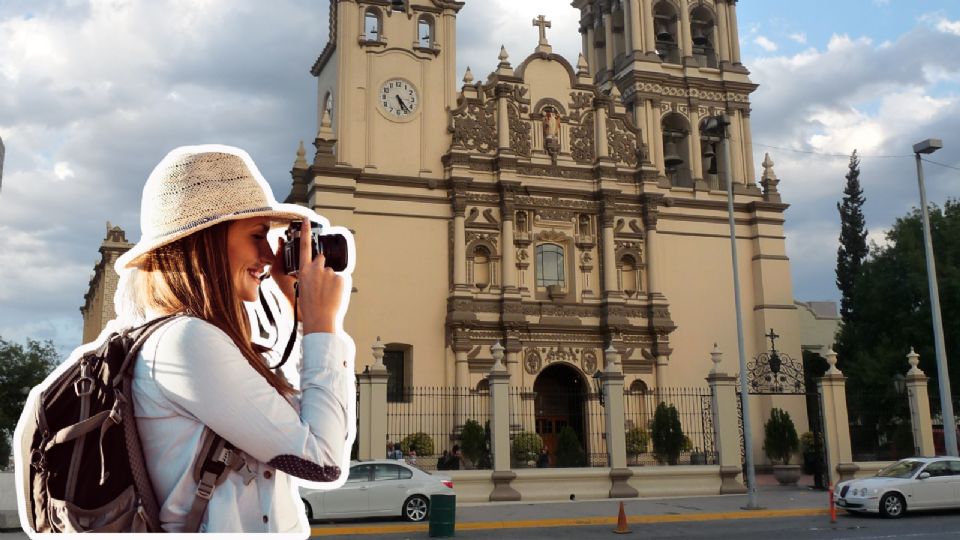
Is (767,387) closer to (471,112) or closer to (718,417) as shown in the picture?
(718,417)

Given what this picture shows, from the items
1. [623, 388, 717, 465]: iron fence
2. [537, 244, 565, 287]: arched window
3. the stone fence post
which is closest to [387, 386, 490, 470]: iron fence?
the stone fence post

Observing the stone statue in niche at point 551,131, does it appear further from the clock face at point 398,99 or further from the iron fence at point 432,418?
the iron fence at point 432,418

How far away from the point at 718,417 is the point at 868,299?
1408cm

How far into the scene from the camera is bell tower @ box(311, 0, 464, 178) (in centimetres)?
2686

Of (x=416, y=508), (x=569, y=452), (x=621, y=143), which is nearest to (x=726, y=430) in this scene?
(x=569, y=452)

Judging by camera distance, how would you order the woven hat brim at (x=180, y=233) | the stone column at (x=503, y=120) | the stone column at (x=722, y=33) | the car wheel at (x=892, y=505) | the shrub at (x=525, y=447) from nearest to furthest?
the woven hat brim at (x=180, y=233)
the car wheel at (x=892, y=505)
the shrub at (x=525, y=447)
the stone column at (x=503, y=120)
the stone column at (x=722, y=33)

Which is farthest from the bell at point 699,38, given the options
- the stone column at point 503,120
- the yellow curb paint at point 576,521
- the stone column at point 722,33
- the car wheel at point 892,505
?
the car wheel at point 892,505

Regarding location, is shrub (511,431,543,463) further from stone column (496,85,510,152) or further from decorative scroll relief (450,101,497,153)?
decorative scroll relief (450,101,497,153)

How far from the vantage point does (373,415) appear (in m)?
19.1

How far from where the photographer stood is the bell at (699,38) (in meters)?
33.8

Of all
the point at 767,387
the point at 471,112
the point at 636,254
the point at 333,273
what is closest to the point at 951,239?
the point at 767,387

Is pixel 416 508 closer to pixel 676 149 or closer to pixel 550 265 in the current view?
pixel 550 265

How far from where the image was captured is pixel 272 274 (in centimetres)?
185

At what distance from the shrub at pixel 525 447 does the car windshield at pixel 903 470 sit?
8.88 m
